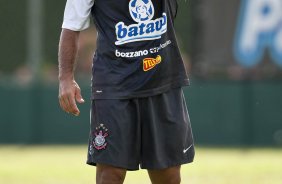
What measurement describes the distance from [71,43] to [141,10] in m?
0.46

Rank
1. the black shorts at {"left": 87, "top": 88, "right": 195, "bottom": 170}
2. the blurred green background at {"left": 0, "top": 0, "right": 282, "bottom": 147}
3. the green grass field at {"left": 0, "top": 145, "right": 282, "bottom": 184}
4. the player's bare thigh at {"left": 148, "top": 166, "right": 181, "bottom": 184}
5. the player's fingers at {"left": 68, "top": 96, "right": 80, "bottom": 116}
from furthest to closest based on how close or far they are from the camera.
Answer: the blurred green background at {"left": 0, "top": 0, "right": 282, "bottom": 147} < the green grass field at {"left": 0, "top": 145, "right": 282, "bottom": 184} < the player's bare thigh at {"left": 148, "top": 166, "right": 181, "bottom": 184} < the black shorts at {"left": 87, "top": 88, "right": 195, "bottom": 170} < the player's fingers at {"left": 68, "top": 96, "right": 80, "bottom": 116}

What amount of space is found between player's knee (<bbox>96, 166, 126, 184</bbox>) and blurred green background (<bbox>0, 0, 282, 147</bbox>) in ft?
39.2

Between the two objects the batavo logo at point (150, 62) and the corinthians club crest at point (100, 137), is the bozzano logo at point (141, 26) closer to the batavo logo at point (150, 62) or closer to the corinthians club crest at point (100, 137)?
the batavo logo at point (150, 62)

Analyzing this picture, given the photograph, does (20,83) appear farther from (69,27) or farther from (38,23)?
(69,27)

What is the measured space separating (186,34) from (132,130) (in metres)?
16.0

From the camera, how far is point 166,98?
6074mm

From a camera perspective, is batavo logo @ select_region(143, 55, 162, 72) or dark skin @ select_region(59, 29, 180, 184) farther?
batavo logo @ select_region(143, 55, 162, 72)

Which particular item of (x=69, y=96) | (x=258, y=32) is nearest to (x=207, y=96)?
(x=258, y=32)

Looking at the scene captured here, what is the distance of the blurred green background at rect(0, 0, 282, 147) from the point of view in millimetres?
17828

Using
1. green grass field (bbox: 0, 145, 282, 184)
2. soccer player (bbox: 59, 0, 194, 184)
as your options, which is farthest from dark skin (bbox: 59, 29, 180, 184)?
green grass field (bbox: 0, 145, 282, 184)

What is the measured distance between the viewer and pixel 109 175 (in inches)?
231

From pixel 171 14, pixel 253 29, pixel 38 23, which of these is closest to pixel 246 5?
pixel 253 29

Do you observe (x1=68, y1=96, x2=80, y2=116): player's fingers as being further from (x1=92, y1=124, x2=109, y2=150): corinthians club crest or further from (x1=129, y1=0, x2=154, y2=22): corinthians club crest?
(x1=129, y1=0, x2=154, y2=22): corinthians club crest

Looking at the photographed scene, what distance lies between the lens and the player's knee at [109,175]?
5.85 m
